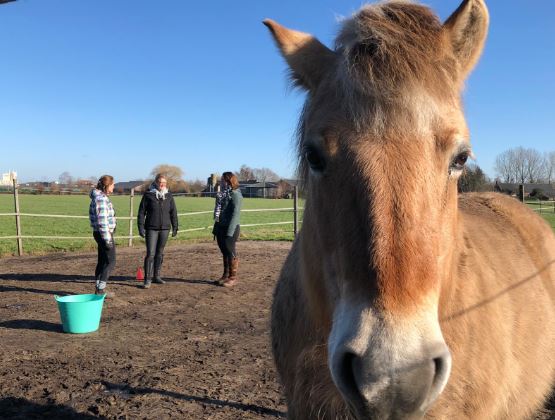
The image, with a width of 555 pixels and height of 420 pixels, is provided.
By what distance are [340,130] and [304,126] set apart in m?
0.58

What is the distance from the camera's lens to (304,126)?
2.30m

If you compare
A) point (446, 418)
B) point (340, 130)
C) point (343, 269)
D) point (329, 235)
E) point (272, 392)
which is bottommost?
point (272, 392)

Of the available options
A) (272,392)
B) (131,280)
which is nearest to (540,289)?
(272,392)

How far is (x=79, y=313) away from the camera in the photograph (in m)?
5.85

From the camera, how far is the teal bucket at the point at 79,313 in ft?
19.0

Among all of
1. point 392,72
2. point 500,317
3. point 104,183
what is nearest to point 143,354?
point 104,183

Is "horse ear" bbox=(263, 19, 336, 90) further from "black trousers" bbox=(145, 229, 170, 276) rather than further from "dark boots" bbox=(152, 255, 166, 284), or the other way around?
"dark boots" bbox=(152, 255, 166, 284)

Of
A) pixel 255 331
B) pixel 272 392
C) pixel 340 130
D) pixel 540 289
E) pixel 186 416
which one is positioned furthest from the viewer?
pixel 255 331

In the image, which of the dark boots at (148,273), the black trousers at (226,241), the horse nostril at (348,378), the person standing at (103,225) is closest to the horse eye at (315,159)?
the horse nostril at (348,378)

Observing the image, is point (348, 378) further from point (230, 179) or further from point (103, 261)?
point (230, 179)

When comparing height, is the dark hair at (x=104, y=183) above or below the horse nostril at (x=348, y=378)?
above

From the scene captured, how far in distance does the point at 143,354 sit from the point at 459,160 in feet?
15.9

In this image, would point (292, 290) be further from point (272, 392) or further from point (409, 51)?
point (272, 392)

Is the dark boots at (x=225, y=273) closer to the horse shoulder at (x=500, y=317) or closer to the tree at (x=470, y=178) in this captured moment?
the tree at (x=470, y=178)
